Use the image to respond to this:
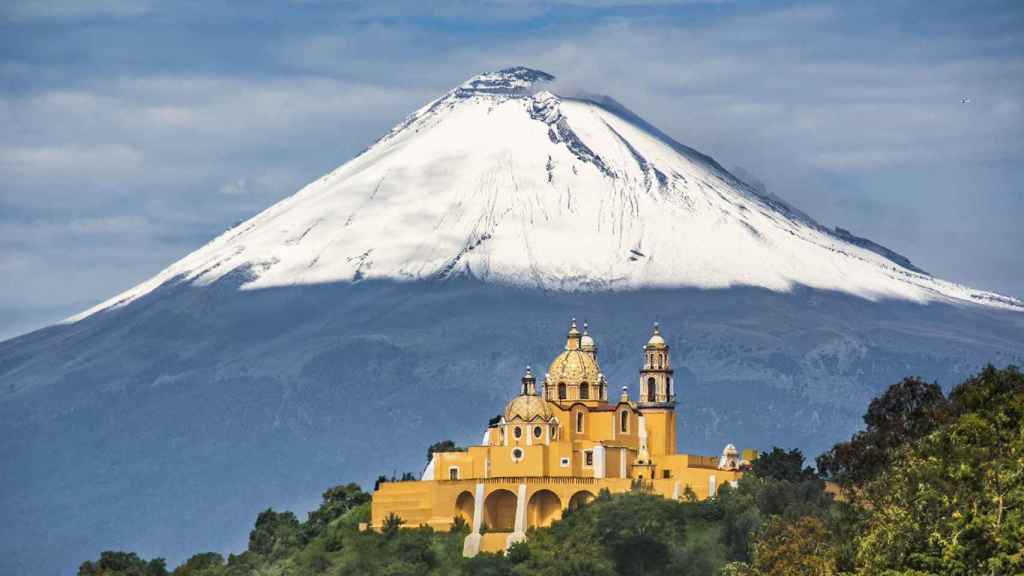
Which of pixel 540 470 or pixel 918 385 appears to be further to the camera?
pixel 540 470

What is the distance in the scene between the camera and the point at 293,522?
14425cm

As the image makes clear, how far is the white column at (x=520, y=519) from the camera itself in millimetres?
122688

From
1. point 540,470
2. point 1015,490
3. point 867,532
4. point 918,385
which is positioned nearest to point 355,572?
point 540,470

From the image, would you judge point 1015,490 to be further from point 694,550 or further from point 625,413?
point 625,413

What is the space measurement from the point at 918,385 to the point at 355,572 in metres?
26.1

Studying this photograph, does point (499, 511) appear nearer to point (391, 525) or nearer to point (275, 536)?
point (391, 525)

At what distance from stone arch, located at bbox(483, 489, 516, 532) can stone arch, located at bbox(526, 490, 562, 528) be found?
88 centimetres

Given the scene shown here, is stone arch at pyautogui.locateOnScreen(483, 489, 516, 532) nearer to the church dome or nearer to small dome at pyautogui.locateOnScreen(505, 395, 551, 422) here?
small dome at pyautogui.locateOnScreen(505, 395, 551, 422)

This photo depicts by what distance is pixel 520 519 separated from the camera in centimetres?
12425

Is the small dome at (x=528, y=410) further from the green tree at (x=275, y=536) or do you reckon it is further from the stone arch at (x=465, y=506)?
the green tree at (x=275, y=536)

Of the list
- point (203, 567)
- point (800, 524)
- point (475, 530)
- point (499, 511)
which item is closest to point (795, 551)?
point (800, 524)

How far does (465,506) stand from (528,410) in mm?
4974

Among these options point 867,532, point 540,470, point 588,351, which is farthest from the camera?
point 588,351

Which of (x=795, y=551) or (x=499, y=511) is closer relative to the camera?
(x=795, y=551)
